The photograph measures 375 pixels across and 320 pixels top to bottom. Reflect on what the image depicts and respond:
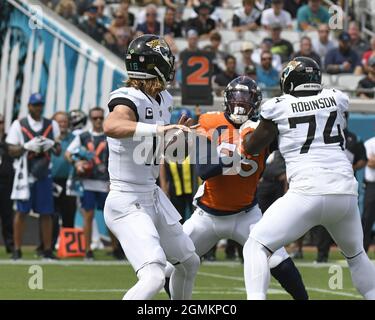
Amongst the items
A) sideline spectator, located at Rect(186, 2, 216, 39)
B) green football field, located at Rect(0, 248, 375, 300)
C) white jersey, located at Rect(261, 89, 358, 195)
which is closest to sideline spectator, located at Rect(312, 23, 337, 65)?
sideline spectator, located at Rect(186, 2, 216, 39)

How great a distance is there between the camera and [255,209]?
8727 millimetres

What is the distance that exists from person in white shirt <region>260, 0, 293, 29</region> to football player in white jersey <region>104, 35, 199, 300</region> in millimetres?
11201

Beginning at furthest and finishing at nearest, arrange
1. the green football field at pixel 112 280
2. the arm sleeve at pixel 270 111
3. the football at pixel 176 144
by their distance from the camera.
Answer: the green football field at pixel 112 280, the arm sleeve at pixel 270 111, the football at pixel 176 144

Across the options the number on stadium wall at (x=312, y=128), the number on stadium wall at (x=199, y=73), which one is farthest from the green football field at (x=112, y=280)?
the number on stadium wall at (x=312, y=128)

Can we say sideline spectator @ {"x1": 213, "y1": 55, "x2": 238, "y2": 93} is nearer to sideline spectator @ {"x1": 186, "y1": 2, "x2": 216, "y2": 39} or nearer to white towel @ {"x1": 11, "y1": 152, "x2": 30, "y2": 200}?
sideline spectator @ {"x1": 186, "y1": 2, "x2": 216, "y2": 39}

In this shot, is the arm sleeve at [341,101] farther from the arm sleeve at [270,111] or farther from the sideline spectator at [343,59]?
the sideline spectator at [343,59]

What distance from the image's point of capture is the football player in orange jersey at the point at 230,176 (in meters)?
8.55

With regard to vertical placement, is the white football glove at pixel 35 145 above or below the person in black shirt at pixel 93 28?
below

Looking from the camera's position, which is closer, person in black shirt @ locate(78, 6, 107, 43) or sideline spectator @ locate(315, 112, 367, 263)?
sideline spectator @ locate(315, 112, 367, 263)

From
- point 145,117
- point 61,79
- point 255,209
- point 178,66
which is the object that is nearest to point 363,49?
point 178,66

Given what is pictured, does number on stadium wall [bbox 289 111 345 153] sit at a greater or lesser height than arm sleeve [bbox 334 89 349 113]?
lesser

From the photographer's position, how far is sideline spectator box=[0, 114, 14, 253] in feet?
46.3

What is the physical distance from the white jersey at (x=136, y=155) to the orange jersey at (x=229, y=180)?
1.31m
